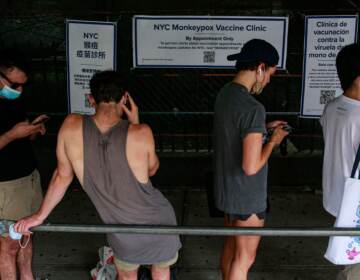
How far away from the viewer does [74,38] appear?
4.73 metres

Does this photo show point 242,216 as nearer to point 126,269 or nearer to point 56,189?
point 126,269

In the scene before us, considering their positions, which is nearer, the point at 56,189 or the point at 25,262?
the point at 56,189

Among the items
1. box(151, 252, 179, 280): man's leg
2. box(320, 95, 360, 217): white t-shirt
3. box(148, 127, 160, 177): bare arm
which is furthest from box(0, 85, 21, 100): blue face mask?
box(320, 95, 360, 217): white t-shirt

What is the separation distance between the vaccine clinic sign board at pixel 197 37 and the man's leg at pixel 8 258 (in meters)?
2.34

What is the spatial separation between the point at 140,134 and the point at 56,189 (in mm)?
585

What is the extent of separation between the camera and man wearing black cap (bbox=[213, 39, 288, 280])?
8.50 ft

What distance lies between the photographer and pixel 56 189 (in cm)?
262

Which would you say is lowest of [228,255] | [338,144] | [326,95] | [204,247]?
[204,247]

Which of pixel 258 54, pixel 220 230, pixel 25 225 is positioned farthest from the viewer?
Result: pixel 258 54

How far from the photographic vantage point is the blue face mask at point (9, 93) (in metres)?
2.95

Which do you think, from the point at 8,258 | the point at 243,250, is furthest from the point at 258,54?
the point at 8,258

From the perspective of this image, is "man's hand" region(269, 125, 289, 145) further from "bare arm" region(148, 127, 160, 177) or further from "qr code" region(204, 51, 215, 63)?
"qr code" region(204, 51, 215, 63)

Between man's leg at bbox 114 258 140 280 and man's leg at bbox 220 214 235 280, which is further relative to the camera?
man's leg at bbox 220 214 235 280

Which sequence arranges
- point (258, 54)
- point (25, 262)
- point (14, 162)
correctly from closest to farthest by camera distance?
point (258, 54), point (14, 162), point (25, 262)
